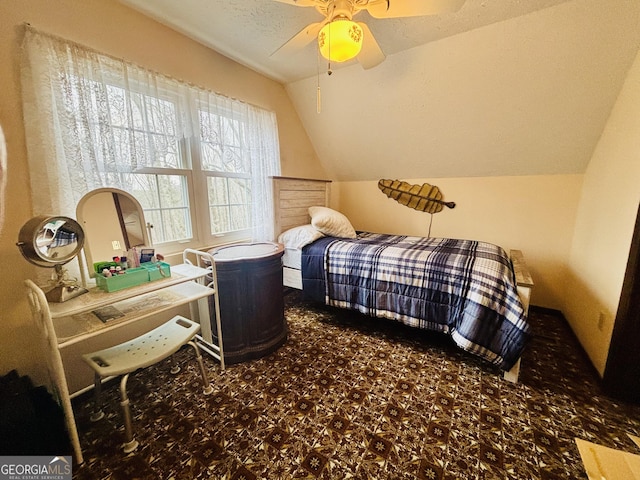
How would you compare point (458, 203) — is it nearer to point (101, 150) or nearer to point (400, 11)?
point (400, 11)

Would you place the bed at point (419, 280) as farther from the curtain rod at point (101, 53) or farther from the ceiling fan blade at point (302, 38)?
the ceiling fan blade at point (302, 38)

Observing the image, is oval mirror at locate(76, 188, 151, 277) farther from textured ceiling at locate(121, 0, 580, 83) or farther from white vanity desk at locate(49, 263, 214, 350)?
textured ceiling at locate(121, 0, 580, 83)

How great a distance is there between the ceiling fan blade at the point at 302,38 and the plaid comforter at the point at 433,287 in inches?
61.5

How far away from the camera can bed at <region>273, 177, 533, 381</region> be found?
1685 mm

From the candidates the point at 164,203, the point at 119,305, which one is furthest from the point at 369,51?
the point at 119,305

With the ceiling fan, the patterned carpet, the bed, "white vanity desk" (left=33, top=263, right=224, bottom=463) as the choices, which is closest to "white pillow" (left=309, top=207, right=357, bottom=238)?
the bed

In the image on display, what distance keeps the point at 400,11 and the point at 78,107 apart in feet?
Result: 5.87

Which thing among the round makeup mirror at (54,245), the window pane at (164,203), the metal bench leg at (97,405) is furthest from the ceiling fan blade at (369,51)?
the metal bench leg at (97,405)

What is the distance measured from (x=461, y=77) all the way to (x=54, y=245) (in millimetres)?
3052

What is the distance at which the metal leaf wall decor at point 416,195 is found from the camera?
10.5 ft

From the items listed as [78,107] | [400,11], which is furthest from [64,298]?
[400,11]

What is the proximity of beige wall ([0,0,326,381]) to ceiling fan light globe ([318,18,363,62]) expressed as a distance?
1.27m

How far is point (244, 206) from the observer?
2566 mm

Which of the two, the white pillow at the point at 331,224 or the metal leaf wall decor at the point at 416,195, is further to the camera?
the metal leaf wall decor at the point at 416,195
